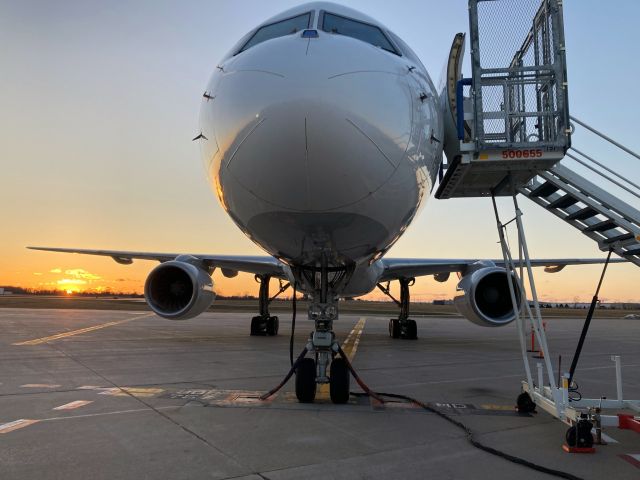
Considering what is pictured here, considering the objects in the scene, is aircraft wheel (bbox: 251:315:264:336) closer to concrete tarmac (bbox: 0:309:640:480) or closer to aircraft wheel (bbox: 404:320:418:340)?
aircraft wheel (bbox: 404:320:418:340)

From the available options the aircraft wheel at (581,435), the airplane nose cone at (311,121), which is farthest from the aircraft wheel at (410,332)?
the airplane nose cone at (311,121)

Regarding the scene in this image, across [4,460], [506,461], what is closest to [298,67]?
[506,461]

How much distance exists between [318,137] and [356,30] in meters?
1.61

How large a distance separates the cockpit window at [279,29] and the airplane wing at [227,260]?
679 centimetres

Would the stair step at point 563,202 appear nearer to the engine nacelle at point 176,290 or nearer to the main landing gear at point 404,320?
the engine nacelle at point 176,290

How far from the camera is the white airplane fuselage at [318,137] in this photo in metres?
3.51

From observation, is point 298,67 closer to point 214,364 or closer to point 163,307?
point 214,364

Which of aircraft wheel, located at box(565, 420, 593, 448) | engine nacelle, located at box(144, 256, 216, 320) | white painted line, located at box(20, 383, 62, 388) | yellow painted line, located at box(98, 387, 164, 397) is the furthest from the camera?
engine nacelle, located at box(144, 256, 216, 320)

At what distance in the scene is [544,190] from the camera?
5.77 metres

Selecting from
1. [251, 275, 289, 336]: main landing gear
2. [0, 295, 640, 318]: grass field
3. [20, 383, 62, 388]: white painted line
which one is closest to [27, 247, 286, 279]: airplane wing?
[251, 275, 289, 336]: main landing gear

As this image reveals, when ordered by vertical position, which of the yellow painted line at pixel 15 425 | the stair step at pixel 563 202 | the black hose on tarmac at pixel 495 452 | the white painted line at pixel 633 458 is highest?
the stair step at pixel 563 202

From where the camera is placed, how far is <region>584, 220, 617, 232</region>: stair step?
5.19 meters

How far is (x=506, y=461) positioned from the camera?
3.57 meters

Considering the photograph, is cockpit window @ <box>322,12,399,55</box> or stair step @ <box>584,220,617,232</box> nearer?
cockpit window @ <box>322,12,399,55</box>
